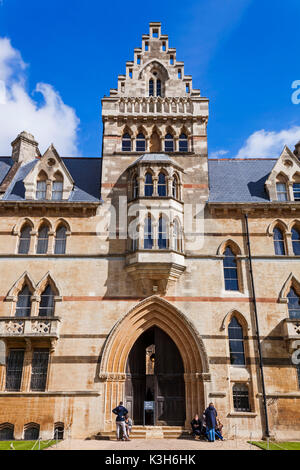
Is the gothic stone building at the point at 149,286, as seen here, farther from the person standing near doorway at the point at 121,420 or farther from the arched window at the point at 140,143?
the person standing near doorway at the point at 121,420

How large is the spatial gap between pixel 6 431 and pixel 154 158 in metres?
15.7

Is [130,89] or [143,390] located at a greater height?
[130,89]

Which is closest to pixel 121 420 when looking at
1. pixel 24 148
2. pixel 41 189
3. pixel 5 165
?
pixel 41 189

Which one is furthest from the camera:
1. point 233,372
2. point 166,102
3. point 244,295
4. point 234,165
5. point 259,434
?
point 234,165

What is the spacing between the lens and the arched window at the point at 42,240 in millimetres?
21905

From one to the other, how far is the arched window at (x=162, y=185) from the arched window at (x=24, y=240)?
7607 mm

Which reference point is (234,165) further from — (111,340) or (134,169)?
(111,340)

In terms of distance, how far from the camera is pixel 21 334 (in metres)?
19.0

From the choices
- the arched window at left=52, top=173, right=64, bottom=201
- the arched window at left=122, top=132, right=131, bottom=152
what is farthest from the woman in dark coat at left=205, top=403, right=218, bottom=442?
the arched window at left=122, top=132, right=131, bottom=152

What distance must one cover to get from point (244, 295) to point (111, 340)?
7.19 meters

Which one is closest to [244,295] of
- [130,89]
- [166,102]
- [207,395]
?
[207,395]

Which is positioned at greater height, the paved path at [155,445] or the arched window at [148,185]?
the arched window at [148,185]

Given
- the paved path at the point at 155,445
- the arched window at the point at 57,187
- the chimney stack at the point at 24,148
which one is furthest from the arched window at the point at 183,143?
the paved path at the point at 155,445

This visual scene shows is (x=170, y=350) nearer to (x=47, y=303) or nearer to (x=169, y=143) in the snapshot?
(x=47, y=303)
